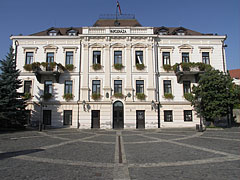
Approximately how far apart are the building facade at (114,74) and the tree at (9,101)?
269 cm

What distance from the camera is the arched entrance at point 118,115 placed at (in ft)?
67.7

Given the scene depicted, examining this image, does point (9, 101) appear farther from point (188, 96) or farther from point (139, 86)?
point (188, 96)

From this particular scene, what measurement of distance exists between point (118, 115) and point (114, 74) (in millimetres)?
5298

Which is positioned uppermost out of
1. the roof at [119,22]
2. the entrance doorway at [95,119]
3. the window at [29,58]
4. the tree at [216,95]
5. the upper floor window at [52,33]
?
the roof at [119,22]

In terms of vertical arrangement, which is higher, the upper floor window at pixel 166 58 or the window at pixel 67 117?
the upper floor window at pixel 166 58

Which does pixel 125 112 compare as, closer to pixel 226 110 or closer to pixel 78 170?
pixel 226 110

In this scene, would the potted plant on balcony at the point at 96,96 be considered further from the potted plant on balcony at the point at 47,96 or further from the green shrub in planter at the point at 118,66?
the potted plant on balcony at the point at 47,96

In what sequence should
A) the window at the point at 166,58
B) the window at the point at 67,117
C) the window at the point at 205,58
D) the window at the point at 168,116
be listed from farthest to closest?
the window at the point at 205,58 → the window at the point at 166,58 → the window at the point at 168,116 → the window at the point at 67,117

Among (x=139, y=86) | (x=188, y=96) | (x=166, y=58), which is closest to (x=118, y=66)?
(x=139, y=86)

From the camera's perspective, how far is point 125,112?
20.5 m

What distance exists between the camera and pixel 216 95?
1783 cm

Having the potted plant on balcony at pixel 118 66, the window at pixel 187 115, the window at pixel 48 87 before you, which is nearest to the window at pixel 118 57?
the potted plant on balcony at pixel 118 66

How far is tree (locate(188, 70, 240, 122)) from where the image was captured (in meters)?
17.7

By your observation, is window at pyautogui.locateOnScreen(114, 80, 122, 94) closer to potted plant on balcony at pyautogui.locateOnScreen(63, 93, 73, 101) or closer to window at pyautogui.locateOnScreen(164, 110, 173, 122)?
potted plant on balcony at pyautogui.locateOnScreen(63, 93, 73, 101)
